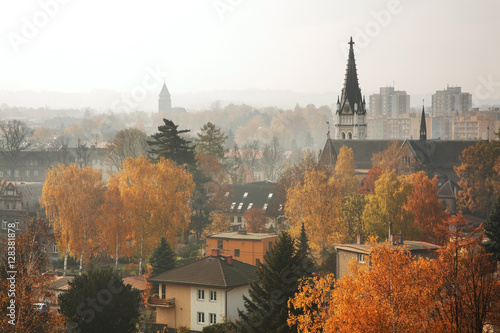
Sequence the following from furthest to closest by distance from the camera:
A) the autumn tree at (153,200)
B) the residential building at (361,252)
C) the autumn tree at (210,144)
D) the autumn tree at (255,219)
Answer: the autumn tree at (210,144)
the autumn tree at (255,219)
the autumn tree at (153,200)
the residential building at (361,252)

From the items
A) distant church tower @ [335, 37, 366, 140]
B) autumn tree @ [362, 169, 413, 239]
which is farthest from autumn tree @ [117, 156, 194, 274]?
distant church tower @ [335, 37, 366, 140]

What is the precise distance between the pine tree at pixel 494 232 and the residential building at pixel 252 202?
87.6 feet

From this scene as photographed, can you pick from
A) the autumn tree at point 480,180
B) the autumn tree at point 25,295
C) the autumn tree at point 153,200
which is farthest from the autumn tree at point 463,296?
the autumn tree at point 480,180

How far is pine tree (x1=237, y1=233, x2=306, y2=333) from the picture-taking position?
35.5 m

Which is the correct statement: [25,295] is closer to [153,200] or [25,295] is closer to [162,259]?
[162,259]

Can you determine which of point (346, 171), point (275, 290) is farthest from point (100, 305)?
point (346, 171)

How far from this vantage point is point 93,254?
59844mm

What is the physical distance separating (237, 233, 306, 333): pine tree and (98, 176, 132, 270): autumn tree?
2263 centimetres

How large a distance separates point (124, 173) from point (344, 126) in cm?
5318

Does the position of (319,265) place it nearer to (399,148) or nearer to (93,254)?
(93,254)

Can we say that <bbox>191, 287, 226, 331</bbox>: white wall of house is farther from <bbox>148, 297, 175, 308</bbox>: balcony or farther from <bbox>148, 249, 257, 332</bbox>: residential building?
<bbox>148, 297, 175, 308</bbox>: balcony

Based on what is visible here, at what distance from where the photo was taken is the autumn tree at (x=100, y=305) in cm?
4072

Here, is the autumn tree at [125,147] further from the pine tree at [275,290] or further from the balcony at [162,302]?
the pine tree at [275,290]

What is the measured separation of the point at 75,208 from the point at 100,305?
62.1ft
